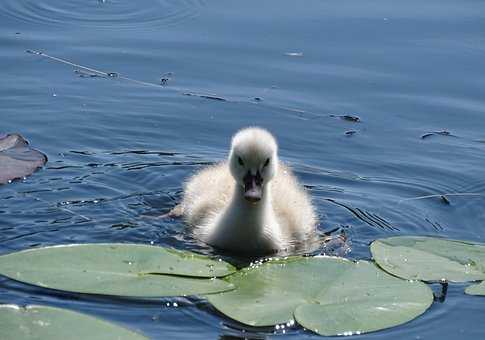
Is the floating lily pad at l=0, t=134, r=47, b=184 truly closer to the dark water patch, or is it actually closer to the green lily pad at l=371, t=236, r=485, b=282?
the dark water patch

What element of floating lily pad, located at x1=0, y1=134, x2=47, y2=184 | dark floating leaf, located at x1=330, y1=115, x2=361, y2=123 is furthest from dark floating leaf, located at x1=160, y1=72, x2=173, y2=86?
floating lily pad, located at x1=0, y1=134, x2=47, y2=184

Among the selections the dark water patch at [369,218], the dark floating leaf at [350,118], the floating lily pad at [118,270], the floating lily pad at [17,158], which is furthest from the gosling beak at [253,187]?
the dark floating leaf at [350,118]

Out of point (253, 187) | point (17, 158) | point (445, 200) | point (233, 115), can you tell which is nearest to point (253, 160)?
point (253, 187)

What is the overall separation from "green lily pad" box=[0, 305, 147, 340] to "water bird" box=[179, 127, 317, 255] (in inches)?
65.7

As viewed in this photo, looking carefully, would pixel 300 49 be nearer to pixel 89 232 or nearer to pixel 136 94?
pixel 136 94

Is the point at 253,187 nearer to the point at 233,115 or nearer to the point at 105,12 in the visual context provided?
the point at 233,115

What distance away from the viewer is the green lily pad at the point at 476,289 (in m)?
6.54

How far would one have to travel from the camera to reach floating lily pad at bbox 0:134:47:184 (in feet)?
26.6

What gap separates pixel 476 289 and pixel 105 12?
5.81m

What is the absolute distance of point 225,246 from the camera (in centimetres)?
730

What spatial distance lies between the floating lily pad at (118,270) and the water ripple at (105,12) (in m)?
4.84

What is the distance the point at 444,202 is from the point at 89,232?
236 cm

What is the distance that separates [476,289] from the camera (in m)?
6.57

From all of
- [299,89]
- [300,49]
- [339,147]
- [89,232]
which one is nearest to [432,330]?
[89,232]
